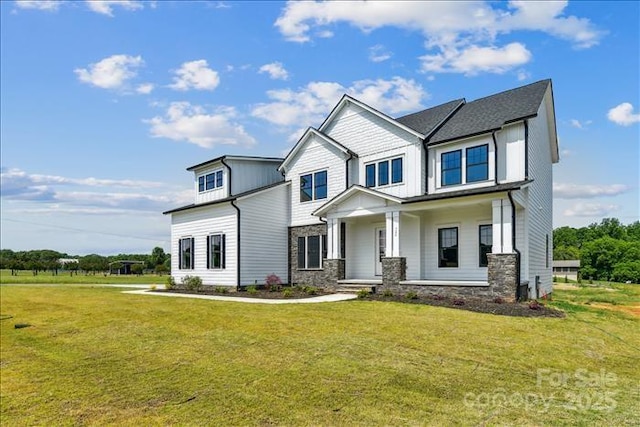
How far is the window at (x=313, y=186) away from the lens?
22984 mm

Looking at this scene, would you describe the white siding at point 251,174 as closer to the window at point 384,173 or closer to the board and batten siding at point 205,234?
the board and batten siding at point 205,234

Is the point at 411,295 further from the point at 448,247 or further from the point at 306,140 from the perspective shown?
the point at 306,140

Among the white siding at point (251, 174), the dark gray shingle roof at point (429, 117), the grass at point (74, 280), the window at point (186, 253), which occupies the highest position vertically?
the dark gray shingle roof at point (429, 117)

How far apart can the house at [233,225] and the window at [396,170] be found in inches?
247

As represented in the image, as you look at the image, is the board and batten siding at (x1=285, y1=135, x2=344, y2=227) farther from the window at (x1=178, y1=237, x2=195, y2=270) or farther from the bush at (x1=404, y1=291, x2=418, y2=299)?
the bush at (x1=404, y1=291, x2=418, y2=299)

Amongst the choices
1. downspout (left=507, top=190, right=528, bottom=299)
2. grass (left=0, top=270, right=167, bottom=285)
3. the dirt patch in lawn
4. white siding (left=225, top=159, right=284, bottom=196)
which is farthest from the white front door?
grass (left=0, top=270, right=167, bottom=285)

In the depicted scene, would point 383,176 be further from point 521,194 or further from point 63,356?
point 63,356

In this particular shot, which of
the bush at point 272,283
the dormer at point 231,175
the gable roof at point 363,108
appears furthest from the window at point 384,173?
the dormer at point 231,175

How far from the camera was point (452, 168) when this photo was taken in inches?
748

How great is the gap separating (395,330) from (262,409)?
4953mm

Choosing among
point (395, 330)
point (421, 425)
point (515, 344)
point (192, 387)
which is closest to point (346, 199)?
point (395, 330)

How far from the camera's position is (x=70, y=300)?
62.1 ft

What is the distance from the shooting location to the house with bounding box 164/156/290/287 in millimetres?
22359

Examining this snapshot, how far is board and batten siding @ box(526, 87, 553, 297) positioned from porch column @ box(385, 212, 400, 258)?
15.7 feet
